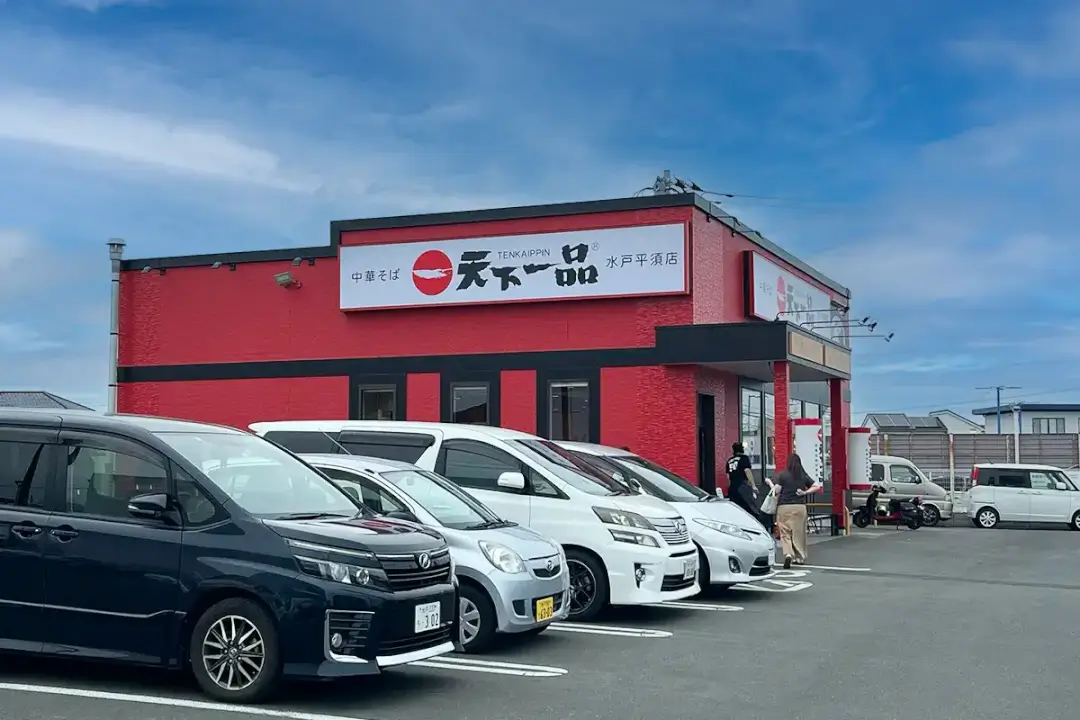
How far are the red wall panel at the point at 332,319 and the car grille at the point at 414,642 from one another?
15.6 meters

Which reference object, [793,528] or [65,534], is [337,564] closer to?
[65,534]

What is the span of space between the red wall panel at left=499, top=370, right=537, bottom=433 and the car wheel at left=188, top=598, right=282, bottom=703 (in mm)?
16519

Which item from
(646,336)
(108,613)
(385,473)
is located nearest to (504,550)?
(385,473)

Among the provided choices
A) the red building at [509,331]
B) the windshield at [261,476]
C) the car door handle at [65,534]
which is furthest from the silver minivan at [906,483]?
the car door handle at [65,534]

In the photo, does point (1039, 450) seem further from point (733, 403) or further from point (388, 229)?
point (388, 229)

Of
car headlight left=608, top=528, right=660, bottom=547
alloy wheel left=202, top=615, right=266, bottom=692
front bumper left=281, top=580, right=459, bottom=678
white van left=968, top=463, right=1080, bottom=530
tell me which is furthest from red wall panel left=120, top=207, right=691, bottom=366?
alloy wheel left=202, top=615, right=266, bottom=692

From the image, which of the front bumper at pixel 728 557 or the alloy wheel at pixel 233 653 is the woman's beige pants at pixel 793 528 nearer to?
the front bumper at pixel 728 557

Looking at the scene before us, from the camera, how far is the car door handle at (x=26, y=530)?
25.9ft

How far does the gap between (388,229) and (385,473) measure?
15339 millimetres

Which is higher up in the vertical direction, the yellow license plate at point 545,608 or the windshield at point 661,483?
the windshield at point 661,483

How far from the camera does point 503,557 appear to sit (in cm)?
945

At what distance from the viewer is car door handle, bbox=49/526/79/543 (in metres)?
7.80

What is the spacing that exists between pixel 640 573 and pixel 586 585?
22.0 inches

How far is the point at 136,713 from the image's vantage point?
7164mm
